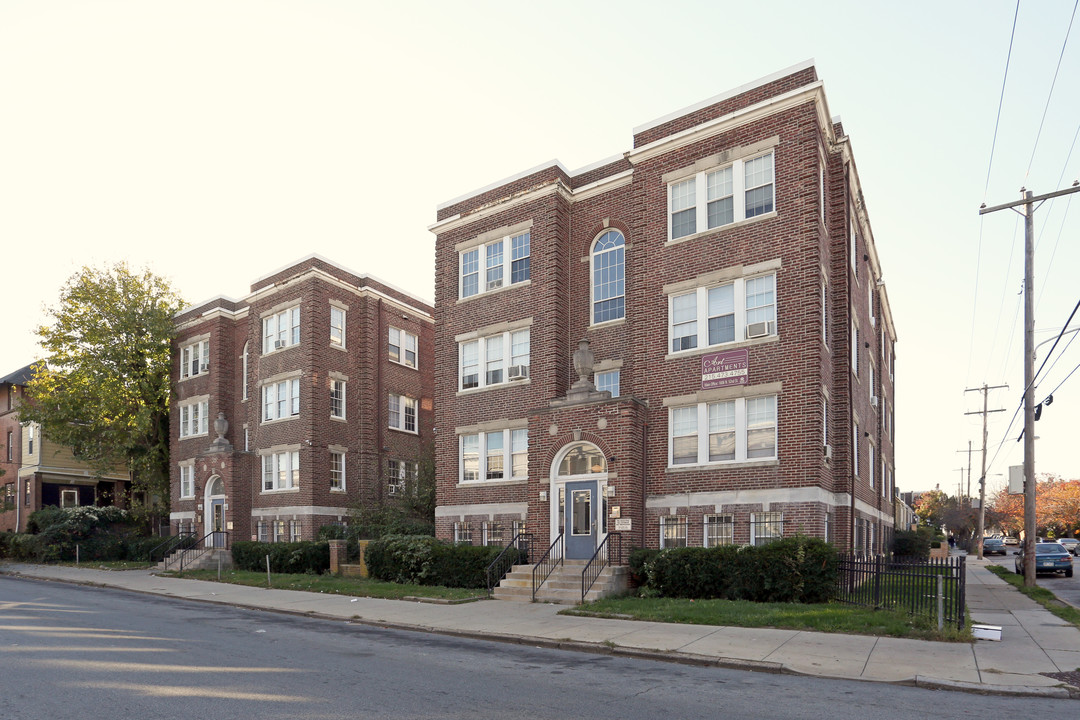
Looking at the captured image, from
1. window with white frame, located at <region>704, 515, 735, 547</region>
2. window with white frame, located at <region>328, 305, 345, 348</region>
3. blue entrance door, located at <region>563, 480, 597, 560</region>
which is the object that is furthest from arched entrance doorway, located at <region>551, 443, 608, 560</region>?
window with white frame, located at <region>328, 305, 345, 348</region>

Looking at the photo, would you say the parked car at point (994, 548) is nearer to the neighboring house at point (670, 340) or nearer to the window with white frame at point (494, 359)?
the neighboring house at point (670, 340)

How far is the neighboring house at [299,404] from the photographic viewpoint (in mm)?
31312

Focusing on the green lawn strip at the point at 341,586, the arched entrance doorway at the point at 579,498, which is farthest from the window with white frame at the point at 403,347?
the arched entrance doorway at the point at 579,498

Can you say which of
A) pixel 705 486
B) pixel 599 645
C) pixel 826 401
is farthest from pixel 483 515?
pixel 599 645

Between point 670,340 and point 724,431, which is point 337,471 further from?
point 724,431

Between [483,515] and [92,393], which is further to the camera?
[92,393]

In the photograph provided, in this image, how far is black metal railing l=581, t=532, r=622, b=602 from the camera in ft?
62.5

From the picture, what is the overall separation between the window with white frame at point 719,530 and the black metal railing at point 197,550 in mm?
19775

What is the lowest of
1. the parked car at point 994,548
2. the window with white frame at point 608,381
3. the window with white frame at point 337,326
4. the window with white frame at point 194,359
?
the parked car at point 994,548

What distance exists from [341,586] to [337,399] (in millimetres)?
11748

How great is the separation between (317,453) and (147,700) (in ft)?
74.7

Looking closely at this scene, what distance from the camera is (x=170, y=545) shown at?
1318 inches

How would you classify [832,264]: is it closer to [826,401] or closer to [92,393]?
[826,401]

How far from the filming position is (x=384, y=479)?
33.4 metres
